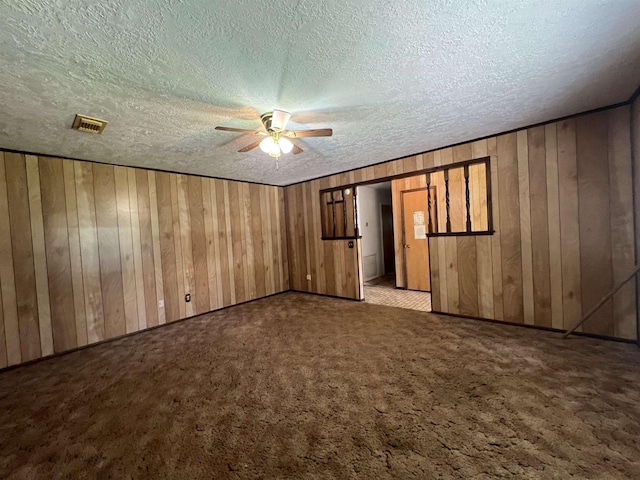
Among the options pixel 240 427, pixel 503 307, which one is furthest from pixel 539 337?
pixel 240 427

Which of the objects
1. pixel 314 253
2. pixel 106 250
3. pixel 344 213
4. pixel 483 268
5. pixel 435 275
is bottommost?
pixel 435 275

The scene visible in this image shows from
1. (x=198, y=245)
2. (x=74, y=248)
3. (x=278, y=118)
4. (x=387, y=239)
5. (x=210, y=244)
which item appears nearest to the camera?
(x=278, y=118)

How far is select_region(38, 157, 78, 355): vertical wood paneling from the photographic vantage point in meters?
2.86

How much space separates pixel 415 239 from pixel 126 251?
4915mm

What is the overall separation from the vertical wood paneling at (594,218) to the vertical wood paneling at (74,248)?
564cm

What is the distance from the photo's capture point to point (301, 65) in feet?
5.19

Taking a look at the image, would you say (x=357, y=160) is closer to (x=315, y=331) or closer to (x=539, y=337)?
(x=315, y=331)

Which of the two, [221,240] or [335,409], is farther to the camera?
[221,240]

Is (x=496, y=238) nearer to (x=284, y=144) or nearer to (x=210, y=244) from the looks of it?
(x=284, y=144)

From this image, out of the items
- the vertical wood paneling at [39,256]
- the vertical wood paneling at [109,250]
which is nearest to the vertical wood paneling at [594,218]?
the vertical wood paneling at [109,250]

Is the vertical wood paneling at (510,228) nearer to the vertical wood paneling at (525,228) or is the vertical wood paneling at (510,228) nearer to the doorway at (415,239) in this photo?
the vertical wood paneling at (525,228)

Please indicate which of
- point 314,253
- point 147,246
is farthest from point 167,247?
point 314,253

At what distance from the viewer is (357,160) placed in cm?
383

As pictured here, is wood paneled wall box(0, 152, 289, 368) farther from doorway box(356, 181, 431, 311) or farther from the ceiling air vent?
doorway box(356, 181, 431, 311)
